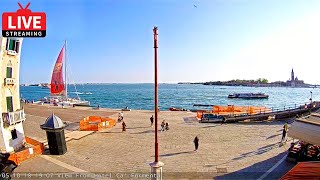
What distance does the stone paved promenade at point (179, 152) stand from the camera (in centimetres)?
1670

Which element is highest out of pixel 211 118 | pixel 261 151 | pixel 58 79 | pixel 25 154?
pixel 58 79

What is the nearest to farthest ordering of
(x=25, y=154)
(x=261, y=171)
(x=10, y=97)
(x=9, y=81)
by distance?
(x=261, y=171) < (x=25, y=154) < (x=9, y=81) < (x=10, y=97)

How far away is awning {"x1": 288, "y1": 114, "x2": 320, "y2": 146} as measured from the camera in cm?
1584

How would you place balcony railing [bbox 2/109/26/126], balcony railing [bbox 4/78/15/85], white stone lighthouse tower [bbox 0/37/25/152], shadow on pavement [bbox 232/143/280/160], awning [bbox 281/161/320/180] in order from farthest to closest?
balcony railing [bbox 4/78/15/85] < shadow on pavement [bbox 232/143/280/160] < balcony railing [bbox 2/109/26/126] < white stone lighthouse tower [bbox 0/37/25/152] < awning [bbox 281/161/320/180]

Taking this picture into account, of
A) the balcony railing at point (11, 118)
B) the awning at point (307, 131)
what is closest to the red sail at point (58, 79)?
the balcony railing at point (11, 118)

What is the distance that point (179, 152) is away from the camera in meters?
20.5

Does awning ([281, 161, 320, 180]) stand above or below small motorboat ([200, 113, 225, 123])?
above

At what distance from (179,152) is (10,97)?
42.6ft

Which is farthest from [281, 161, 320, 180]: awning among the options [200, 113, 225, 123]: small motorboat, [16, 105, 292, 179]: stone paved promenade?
[200, 113, 225, 123]: small motorboat

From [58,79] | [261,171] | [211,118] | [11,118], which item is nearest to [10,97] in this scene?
[11,118]

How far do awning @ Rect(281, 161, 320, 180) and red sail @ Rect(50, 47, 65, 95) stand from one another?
62.3 meters

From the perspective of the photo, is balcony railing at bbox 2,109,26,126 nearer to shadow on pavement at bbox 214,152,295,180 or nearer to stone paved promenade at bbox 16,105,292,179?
stone paved promenade at bbox 16,105,292,179

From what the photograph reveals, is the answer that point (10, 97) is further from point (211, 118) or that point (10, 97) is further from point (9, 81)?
point (211, 118)

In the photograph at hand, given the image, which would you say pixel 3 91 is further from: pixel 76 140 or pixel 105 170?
pixel 105 170
